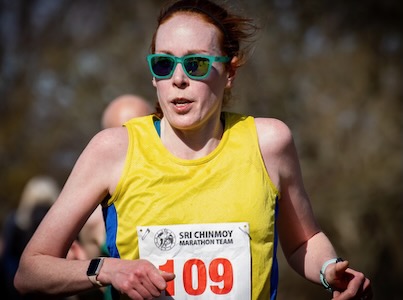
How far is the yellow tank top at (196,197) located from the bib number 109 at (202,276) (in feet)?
0.39

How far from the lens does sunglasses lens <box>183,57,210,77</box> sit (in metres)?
3.37

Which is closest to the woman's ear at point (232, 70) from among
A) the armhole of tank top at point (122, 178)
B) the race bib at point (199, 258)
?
Answer: the armhole of tank top at point (122, 178)

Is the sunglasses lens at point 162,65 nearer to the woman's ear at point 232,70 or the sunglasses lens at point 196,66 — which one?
the sunglasses lens at point 196,66

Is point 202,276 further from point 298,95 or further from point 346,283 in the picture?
point 298,95

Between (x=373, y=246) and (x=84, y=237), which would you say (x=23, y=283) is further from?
(x=373, y=246)

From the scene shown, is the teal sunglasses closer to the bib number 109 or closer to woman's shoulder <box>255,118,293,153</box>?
woman's shoulder <box>255,118,293,153</box>

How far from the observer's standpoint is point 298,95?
13.8 meters

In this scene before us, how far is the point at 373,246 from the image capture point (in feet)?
42.7

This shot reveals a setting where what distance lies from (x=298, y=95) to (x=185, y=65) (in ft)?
34.6

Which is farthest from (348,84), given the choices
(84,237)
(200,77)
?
(200,77)

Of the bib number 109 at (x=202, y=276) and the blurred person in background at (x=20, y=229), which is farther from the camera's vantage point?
the blurred person in background at (x=20, y=229)

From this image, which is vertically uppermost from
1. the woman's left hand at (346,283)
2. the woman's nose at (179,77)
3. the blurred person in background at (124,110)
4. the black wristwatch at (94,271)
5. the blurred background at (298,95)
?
the blurred background at (298,95)

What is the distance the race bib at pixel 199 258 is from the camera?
10.8 ft

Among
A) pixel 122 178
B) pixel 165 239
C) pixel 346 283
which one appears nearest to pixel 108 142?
Answer: pixel 122 178
